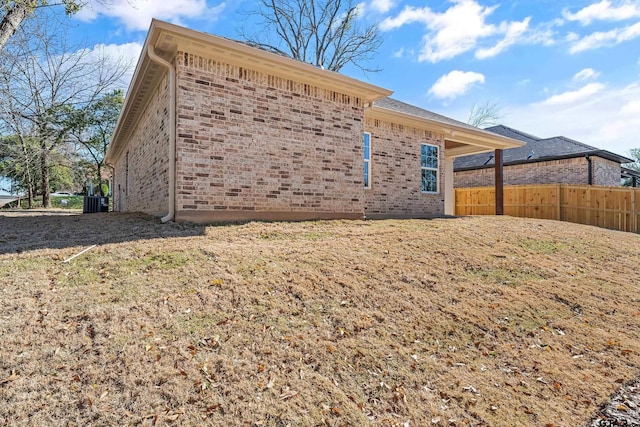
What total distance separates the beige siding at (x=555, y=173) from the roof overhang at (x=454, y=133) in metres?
4.09

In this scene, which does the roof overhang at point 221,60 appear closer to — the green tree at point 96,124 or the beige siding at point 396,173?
the beige siding at point 396,173

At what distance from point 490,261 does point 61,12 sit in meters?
12.8

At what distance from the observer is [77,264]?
3961mm

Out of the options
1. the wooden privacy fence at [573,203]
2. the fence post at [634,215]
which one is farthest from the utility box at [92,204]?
the fence post at [634,215]

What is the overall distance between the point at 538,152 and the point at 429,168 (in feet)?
27.9

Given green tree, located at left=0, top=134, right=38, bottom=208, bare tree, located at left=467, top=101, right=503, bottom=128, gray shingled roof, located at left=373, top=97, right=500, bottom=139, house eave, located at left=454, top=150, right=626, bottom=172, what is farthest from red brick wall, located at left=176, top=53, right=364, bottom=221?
bare tree, located at left=467, top=101, right=503, bottom=128

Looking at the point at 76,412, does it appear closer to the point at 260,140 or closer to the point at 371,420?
the point at 371,420

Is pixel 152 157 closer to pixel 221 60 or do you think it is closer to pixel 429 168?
pixel 221 60

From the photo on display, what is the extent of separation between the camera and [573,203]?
42.6 feet

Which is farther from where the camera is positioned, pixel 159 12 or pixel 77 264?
pixel 159 12

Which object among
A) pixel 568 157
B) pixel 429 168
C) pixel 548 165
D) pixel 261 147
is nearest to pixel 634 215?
pixel 568 157

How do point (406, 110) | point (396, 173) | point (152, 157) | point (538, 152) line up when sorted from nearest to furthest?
point (152, 157)
point (396, 173)
point (406, 110)
point (538, 152)

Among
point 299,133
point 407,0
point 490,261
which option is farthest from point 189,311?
point 407,0

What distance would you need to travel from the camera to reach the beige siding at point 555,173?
15.4 meters
